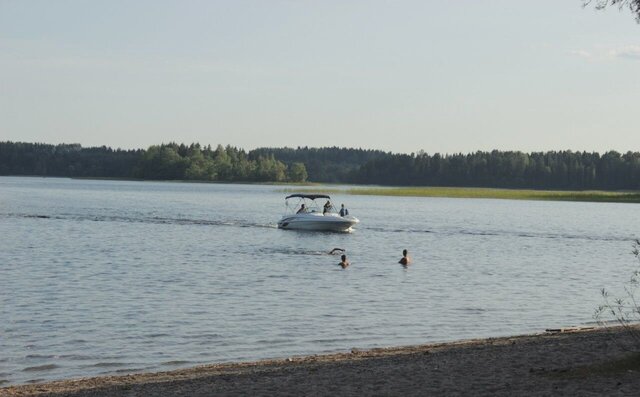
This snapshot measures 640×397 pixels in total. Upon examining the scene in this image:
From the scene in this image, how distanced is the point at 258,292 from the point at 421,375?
17.4 meters

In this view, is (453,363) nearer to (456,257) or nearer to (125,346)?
(125,346)

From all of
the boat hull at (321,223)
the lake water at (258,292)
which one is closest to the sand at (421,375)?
the lake water at (258,292)

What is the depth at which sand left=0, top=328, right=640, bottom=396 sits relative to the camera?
13750 millimetres

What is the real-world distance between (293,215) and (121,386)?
51179 mm

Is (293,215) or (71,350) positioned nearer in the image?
(71,350)

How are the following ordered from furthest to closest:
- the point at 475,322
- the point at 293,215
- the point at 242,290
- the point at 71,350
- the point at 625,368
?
the point at 293,215 → the point at 242,290 → the point at 475,322 → the point at 71,350 → the point at 625,368

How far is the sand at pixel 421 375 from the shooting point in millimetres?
13750

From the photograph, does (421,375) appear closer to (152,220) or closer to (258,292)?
(258,292)

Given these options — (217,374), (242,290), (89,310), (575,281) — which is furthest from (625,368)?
(575,281)

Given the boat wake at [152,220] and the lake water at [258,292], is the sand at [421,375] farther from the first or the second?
the boat wake at [152,220]

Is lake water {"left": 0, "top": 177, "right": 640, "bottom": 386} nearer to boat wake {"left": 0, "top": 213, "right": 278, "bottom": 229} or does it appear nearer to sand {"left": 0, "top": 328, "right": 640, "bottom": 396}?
sand {"left": 0, "top": 328, "right": 640, "bottom": 396}

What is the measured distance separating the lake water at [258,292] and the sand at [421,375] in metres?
2.46

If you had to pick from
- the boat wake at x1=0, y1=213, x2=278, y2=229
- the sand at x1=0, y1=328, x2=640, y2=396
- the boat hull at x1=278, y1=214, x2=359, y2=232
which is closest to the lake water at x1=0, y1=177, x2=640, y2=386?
the boat hull at x1=278, y1=214, x2=359, y2=232

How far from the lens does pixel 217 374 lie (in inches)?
663
